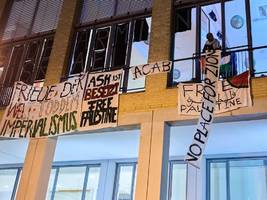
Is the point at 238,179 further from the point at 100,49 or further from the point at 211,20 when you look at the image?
the point at 100,49

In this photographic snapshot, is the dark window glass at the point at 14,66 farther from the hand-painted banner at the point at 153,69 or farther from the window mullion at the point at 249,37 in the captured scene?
the window mullion at the point at 249,37

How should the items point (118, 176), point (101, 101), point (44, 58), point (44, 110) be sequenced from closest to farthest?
point (101, 101)
point (44, 110)
point (44, 58)
point (118, 176)

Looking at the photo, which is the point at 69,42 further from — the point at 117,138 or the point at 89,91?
the point at 117,138

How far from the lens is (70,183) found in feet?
39.2

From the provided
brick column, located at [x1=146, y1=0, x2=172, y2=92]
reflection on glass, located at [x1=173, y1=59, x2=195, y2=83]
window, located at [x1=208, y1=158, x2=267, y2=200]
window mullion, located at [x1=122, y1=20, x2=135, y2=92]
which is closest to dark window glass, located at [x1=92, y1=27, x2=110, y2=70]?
window mullion, located at [x1=122, y1=20, x2=135, y2=92]

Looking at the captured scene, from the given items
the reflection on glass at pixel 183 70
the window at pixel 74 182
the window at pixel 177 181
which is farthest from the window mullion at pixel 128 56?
the window at pixel 74 182

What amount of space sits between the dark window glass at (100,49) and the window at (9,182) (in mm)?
6067

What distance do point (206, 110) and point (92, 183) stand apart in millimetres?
6603

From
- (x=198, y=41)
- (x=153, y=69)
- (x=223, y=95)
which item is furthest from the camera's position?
(x=198, y=41)

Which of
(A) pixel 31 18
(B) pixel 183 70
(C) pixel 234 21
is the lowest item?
(B) pixel 183 70


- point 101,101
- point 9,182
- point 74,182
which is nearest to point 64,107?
point 101,101

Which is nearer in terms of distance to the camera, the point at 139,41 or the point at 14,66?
the point at 139,41

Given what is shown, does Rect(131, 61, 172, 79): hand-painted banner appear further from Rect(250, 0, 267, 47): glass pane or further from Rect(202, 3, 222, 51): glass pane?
Rect(250, 0, 267, 47): glass pane

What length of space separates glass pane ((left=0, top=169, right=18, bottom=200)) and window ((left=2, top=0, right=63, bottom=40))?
499 centimetres
